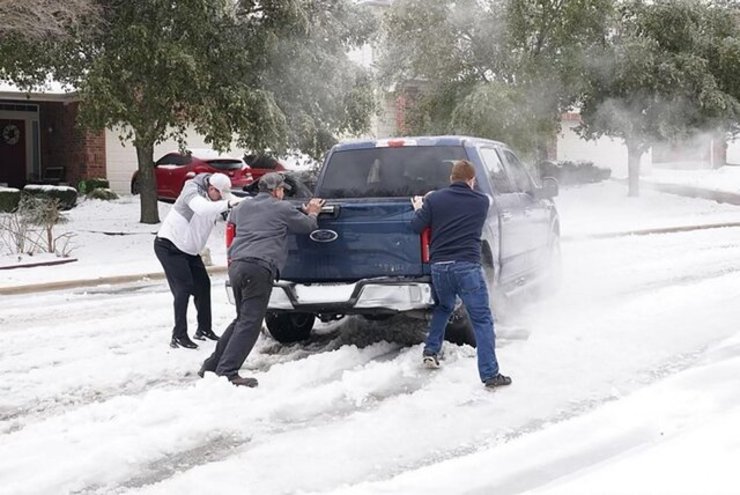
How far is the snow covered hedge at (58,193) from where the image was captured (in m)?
24.2

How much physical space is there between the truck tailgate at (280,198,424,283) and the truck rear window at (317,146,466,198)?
0.87 m

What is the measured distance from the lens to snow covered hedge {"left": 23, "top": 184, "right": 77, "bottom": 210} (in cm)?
2419

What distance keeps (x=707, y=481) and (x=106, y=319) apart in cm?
757

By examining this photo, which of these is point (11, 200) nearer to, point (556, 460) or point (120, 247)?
point (120, 247)

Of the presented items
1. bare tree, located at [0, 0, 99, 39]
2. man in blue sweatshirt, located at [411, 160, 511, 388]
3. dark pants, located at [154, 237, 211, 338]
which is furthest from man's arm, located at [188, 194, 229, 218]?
bare tree, located at [0, 0, 99, 39]

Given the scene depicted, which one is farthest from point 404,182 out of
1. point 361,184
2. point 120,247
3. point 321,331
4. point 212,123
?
Result: point 120,247

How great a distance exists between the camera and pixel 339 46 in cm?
1995

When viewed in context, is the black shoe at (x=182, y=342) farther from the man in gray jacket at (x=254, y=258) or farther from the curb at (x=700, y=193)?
the curb at (x=700, y=193)

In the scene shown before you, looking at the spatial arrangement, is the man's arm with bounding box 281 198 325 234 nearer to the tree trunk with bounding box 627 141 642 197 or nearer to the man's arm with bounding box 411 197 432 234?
the man's arm with bounding box 411 197 432 234

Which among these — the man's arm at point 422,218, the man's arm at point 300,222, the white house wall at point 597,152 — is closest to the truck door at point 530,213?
the man's arm at point 422,218

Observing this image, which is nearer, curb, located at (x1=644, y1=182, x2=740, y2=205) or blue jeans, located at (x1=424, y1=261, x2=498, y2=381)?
blue jeans, located at (x1=424, y1=261, x2=498, y2=381)

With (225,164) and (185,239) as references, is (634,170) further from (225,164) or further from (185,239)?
(185,239)

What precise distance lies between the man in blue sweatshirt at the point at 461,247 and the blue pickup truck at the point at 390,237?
0.51 m

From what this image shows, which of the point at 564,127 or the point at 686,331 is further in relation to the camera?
the point at 564,127
